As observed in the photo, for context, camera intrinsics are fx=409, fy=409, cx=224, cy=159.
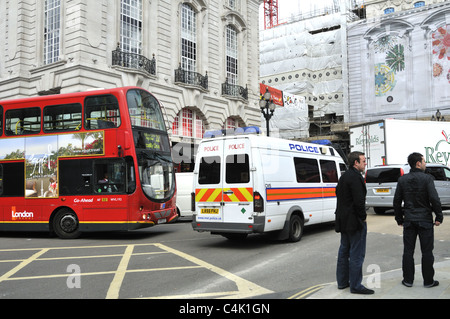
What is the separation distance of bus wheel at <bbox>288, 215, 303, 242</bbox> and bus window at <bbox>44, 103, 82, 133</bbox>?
6.41m

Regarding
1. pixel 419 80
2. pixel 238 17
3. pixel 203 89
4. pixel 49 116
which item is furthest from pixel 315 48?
pixel 49 116

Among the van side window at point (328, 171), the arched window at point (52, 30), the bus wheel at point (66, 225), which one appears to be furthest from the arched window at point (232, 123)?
the bus wheel at point (66, 225)

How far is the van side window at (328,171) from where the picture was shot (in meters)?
11.3

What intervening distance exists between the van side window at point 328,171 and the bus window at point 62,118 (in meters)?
Result: 6.91

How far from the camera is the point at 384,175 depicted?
49.3ft

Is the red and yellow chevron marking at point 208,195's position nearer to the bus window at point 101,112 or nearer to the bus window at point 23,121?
the bus window at point 101,112

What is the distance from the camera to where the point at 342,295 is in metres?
4.98

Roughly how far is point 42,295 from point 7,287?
34.6 inches

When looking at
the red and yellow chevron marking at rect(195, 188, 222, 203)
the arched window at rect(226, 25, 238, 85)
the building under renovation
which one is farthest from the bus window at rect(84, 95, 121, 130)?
the building under renovation

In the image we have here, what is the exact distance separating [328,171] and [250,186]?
3628 millimetres

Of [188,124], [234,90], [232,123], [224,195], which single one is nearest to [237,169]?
Answer: [224,195]

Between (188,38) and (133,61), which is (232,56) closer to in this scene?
(188,38)

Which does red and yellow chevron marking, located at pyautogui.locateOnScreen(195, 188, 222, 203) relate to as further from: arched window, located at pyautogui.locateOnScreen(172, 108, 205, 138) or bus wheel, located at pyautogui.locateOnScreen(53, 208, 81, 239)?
arched window, located at pyautogui.locateOnScreen(172, 108, 205, 138)
